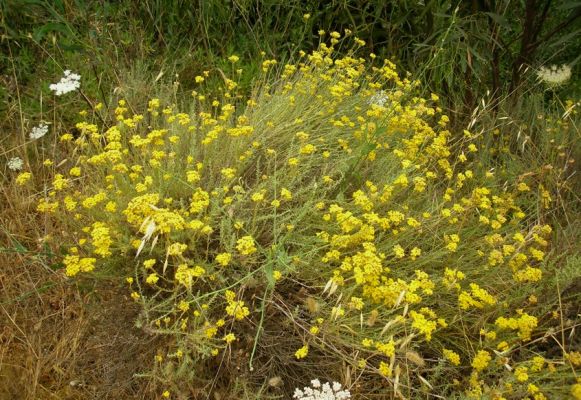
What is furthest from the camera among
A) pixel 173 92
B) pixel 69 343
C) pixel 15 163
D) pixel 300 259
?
pixel 173 92

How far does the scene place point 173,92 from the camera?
8.92 feet

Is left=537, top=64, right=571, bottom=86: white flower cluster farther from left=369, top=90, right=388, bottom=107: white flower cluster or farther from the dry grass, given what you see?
the dry grass

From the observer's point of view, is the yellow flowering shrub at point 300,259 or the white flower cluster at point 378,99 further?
the white flower cluster at point 378,99

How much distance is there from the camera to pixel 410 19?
3.43 m

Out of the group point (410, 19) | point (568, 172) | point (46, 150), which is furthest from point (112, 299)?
point (410, 19)

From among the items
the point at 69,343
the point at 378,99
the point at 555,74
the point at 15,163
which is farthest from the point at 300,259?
the point at 555,74

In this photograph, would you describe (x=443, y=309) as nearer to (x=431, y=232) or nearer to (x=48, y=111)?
(x=431, y=232)

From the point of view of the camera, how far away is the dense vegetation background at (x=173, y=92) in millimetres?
1900

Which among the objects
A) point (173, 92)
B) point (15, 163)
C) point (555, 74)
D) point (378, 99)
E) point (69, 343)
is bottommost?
point (69, 343)

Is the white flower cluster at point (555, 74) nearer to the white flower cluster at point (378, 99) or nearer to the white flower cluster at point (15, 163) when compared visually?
the white flower cluster at point (378, 99)

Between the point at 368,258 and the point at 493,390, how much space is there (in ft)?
1.70

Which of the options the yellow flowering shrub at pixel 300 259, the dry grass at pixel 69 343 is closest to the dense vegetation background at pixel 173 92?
the dry grass at pixel 69 343

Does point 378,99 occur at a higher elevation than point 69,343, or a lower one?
higher

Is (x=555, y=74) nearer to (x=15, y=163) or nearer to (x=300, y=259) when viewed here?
(x=300, y=259)
